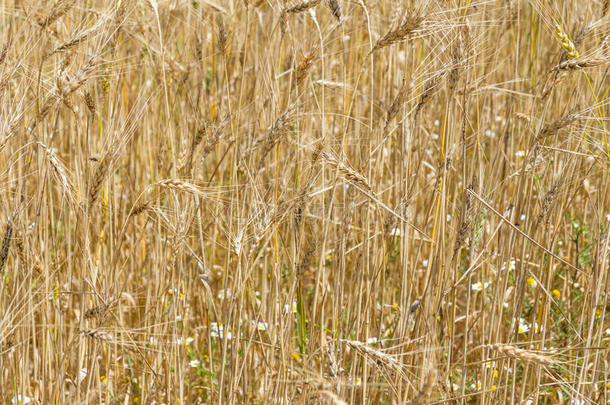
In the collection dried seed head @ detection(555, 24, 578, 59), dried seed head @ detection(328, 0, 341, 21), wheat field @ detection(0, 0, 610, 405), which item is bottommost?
wheat field @ detection(0, 0, 610, 405)

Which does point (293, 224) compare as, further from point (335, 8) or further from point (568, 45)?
point (568, 45)

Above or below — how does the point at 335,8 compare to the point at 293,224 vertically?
above

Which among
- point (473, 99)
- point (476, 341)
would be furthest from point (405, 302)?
point (473, 99)

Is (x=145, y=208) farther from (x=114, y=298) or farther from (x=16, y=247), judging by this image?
(x=16, y=247)

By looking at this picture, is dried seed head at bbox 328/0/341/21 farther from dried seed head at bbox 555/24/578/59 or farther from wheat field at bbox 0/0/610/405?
dried seed head at bbox 555/24/578/59

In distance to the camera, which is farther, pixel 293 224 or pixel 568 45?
pixel 293 224

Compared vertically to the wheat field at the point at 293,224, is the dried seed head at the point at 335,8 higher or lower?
higher

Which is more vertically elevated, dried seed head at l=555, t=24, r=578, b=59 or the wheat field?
dried seed head at l=555, t=24, r=578, b=59

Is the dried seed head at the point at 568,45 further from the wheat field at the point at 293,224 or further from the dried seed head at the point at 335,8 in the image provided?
the dried seed head at the point at 335,8

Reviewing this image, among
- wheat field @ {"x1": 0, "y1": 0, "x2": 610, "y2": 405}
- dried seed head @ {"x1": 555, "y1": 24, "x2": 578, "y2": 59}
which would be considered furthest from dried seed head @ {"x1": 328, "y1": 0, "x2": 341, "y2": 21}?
dried seed head @ {"x1": 555, "y1": 24, "x2": 578, "y2": 59}

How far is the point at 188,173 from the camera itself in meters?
1.66

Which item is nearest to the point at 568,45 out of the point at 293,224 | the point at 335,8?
the point at 335,8

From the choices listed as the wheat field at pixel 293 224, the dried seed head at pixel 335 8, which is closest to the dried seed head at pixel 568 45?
the wheat field at pixel 293 224

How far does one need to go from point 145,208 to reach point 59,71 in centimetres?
37
